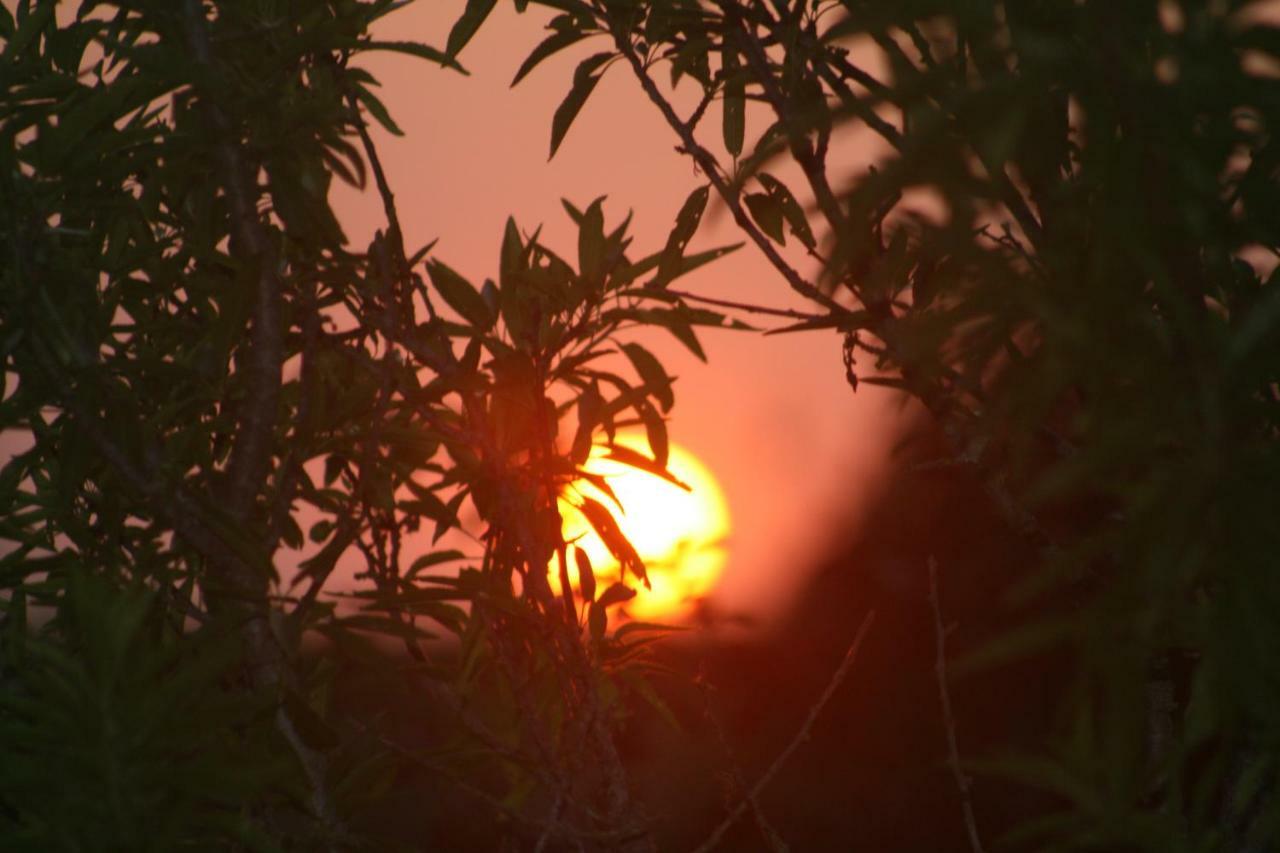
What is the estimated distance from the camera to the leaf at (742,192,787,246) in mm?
1705

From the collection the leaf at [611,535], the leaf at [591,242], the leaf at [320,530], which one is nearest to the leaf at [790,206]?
the leaf at [591,242]

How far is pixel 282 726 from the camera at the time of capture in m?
1.35

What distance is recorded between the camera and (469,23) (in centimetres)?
161

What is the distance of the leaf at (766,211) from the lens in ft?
5.59

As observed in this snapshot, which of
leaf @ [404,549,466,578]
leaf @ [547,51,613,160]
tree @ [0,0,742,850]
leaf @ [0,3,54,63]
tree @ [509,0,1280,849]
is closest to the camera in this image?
tree @ [509,0,1280,849]

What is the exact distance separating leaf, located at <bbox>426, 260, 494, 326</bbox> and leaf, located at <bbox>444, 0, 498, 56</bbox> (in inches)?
12.4

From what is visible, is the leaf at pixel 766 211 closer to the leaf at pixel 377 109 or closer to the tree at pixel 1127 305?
the leaf at pixel 377 109

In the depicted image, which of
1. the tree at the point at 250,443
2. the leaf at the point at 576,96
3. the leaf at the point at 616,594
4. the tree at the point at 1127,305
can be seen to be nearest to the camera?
the tree at the point at 1127,305

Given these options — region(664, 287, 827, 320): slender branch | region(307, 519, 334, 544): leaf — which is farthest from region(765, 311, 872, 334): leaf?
region(307, 519, 334, 544): leaf

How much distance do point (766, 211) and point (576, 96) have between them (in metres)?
0.31

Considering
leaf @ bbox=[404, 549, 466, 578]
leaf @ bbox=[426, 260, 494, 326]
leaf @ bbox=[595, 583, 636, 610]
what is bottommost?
leaf @ bbox=[595, 583, 636, 610]

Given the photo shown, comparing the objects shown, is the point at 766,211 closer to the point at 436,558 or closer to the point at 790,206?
the point at 790,206

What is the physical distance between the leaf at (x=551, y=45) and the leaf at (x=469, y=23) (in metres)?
0.10

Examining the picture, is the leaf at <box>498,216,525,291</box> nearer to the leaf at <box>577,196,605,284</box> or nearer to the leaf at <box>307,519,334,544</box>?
the leaf at <box>577,196,605,284</box>
